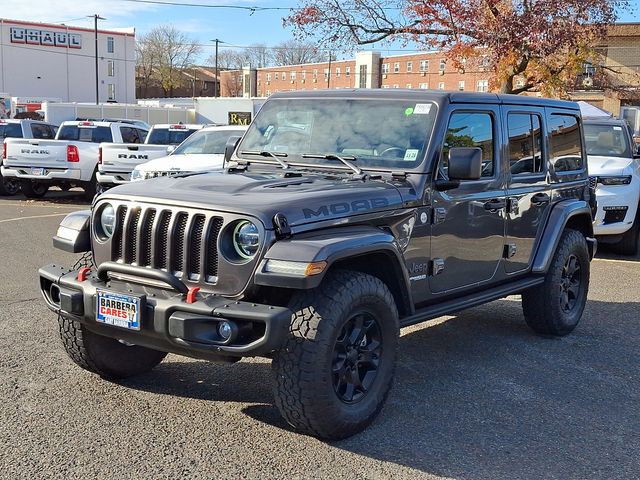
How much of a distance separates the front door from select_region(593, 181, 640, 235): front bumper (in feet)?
17.3

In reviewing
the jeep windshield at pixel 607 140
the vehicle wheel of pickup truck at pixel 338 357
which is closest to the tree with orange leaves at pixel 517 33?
the jeep windshield at pixel 607 140

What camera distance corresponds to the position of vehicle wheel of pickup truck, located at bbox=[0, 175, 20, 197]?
55.1ft

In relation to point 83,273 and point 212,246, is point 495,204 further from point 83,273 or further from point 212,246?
point 83,273

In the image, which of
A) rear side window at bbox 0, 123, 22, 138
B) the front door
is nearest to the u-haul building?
rear side window at bbox 0, 123, 22, 138

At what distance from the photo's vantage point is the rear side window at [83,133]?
1728 cm

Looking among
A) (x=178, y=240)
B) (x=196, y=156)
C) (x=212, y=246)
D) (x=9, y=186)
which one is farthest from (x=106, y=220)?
(x=9, y=186)

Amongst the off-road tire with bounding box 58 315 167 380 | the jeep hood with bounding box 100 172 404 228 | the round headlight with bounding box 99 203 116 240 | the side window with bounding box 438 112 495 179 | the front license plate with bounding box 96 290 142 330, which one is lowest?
the off-road tire with bounding box 58 315 167 380

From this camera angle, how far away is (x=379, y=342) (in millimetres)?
4254

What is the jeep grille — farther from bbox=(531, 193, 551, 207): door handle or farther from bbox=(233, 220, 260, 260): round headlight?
bbox=(531, 193, 551, 207): door handle

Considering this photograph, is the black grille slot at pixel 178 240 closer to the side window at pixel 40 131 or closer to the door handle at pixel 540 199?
the door handle at pixel 540 199

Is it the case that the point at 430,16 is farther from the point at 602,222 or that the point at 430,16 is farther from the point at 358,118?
the point at 358,118

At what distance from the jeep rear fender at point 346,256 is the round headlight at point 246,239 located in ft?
0.38

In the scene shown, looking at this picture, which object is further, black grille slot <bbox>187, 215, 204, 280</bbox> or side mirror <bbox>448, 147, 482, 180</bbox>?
side mirror <bbox>448, 147, 482, 180</bbox>

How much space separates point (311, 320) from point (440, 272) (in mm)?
1394
